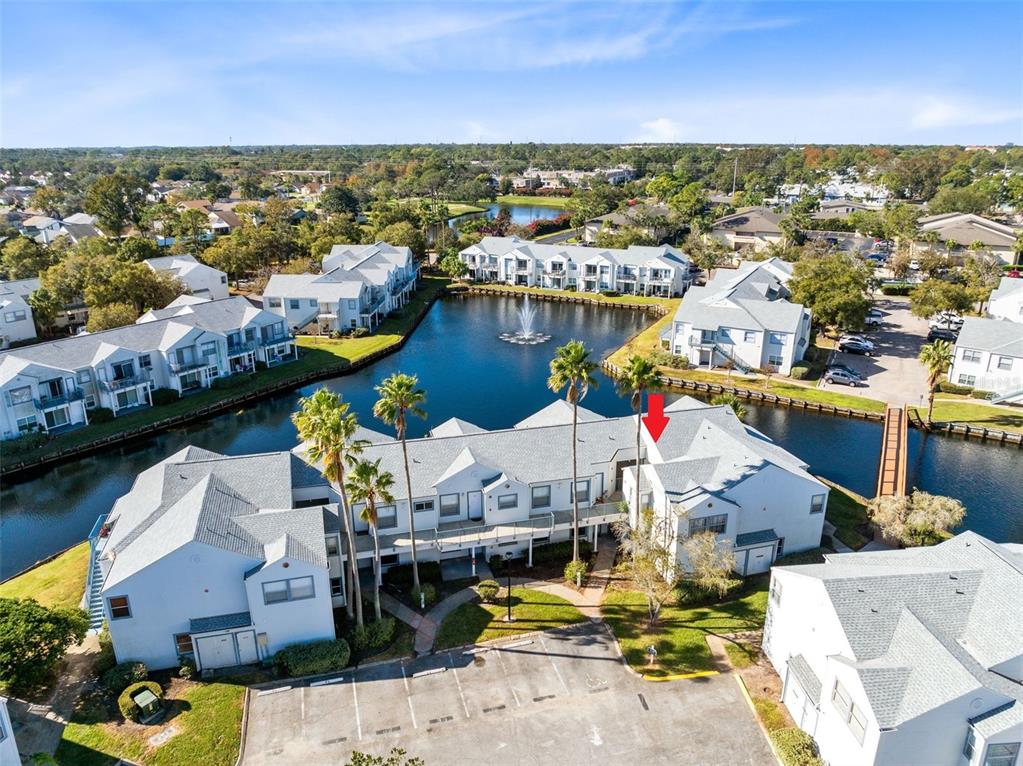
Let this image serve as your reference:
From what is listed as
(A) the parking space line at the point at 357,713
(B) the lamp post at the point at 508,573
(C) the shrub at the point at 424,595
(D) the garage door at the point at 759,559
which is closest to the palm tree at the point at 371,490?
(C) the shrub at the point at 424,595

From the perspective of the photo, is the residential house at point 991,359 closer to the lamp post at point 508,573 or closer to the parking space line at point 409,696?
the lamp post at point 508,573

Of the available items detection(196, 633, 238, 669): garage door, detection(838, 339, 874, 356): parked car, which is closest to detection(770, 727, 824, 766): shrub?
detection(196, 633, 238, 669): garage door

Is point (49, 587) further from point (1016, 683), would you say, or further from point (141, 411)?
point (1016, 683)

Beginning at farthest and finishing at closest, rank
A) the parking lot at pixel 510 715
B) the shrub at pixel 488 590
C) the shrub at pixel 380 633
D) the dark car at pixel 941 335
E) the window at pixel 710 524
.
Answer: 1. the dark car at pixel 941 335
2. the window at pixel 710 524
3. the shrub at pixel 488 590
4. the shrub at pixel 380 633
5. the parking lot at pixel 510 715

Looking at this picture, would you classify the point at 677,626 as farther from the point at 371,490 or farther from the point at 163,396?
the point at 163,396

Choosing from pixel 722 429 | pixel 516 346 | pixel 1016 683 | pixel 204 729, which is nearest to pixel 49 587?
pixel 204 729

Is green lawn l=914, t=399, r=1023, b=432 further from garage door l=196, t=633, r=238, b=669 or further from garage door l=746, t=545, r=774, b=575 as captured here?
garage door l=196, t=633, r=238, b=669

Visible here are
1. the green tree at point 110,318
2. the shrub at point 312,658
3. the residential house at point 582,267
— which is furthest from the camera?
the residential house at point 582,267
